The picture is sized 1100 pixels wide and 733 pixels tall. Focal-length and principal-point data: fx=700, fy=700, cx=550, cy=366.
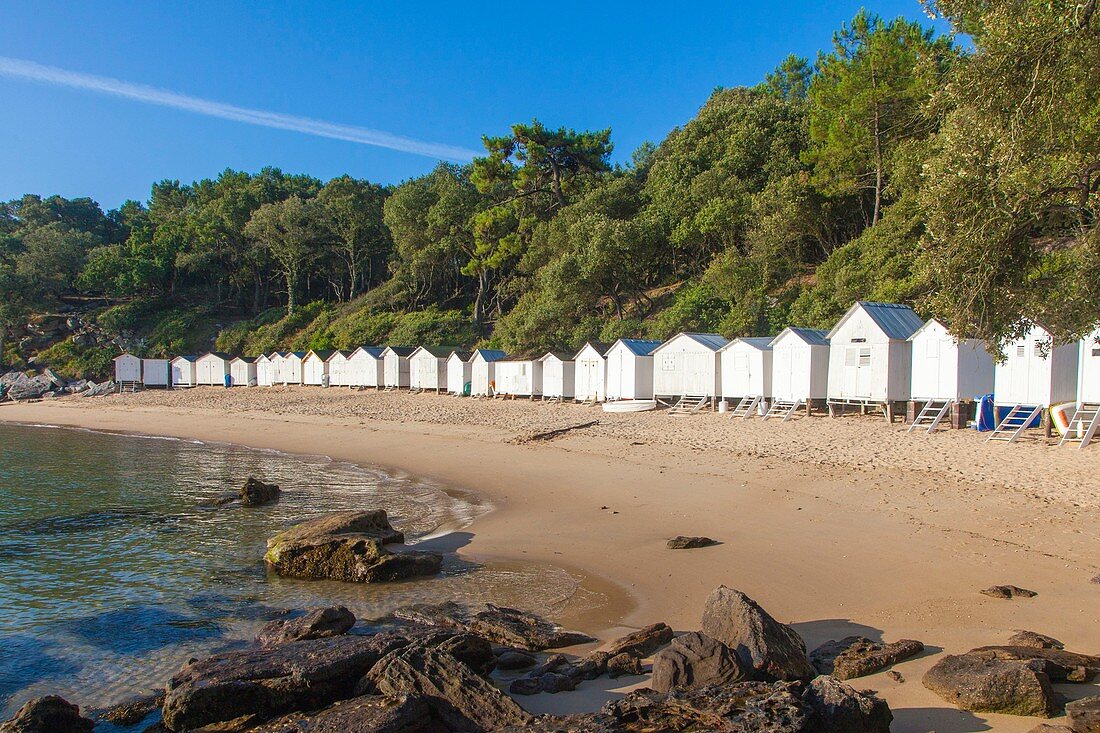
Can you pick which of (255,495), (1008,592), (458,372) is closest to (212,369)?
(458,372)

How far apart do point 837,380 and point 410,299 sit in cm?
4537

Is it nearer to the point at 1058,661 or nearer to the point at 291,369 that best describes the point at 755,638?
the point at 1058,661

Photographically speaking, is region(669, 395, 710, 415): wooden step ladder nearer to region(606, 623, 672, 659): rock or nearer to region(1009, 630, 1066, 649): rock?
region(606, 623, 672, 659): rock

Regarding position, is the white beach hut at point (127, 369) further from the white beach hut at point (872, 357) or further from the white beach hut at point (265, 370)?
the white beach hut at point (872, 357)

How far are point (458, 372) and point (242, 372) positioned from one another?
23470 millimetres

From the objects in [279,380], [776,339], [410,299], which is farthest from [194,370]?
[776,339]

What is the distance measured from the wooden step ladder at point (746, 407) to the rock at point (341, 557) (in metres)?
16.3

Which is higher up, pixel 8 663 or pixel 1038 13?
pixel 1038 13

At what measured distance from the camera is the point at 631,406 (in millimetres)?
27812

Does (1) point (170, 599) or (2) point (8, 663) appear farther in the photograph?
(1) point (170, 599)

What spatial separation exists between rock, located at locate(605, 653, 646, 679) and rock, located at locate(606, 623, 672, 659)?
11 centimetres

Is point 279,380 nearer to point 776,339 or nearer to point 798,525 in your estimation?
point 776,339

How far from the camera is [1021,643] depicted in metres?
5.95

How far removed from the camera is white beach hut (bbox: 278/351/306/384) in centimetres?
5097
